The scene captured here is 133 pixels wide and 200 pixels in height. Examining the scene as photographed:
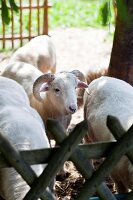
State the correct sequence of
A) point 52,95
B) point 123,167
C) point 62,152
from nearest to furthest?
point 62,152
point 123,167
point 52,95

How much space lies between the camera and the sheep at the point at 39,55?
7191 mm

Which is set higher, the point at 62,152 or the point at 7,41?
the point at 62,152

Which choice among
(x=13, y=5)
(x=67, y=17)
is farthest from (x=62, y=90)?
(x=67, y=17)

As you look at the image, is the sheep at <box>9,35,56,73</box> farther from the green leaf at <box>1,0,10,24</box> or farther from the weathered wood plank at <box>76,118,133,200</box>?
the green leaf at <box>1,0,10,24</box>

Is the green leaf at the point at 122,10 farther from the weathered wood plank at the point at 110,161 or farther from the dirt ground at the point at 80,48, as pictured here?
the dirt ground at the point at 80,48

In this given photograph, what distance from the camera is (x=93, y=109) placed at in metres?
4.93

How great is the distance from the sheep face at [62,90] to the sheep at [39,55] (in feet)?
5.71

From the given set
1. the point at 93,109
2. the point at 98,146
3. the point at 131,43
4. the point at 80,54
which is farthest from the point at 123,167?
the point at 80,54

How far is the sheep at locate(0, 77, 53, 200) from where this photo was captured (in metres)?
3.32

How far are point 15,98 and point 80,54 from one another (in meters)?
5.72

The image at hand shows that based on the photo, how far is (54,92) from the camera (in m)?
5.38

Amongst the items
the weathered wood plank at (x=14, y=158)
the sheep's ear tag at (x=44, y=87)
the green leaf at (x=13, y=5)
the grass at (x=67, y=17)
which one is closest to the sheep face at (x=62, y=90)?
the sheep's ear tag at (x=44, y=87)

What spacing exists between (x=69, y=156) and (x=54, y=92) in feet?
10.3

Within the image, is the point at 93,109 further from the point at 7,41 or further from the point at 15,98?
the point at 7,41
